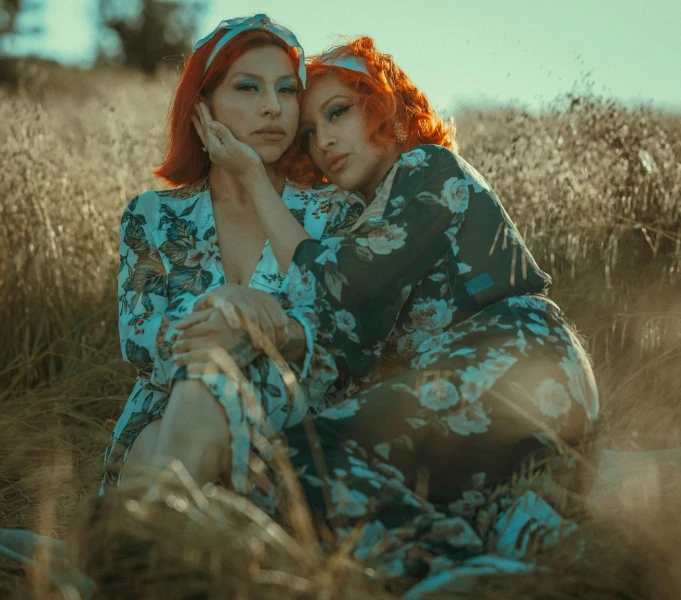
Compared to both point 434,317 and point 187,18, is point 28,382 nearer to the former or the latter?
point 434,317

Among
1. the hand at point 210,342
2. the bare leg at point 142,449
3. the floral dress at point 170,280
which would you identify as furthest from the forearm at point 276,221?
the bare leg at point 142,449

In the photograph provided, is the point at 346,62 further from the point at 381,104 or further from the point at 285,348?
the point at 285,348

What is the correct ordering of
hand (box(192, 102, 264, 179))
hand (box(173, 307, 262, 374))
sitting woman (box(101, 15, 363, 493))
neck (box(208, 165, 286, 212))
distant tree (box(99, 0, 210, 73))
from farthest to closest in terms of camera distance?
distant tree (box(99, 0, 210, 73)) < neck (box(208, 165, 286, 212)) < hand (box(192, 102, 264, 179)) < sitting woman (box(101, 15, 363, 493)) < hand (box(173, 307, 262, 374))

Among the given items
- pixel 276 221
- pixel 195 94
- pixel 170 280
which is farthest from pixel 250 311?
pixel 195 94

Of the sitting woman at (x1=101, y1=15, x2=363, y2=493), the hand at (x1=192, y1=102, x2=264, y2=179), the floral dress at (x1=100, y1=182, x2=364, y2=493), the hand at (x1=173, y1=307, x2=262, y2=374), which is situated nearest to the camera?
the hand at (x1=173, y1=307, x2=262, y2=374)

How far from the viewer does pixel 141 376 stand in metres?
2.83

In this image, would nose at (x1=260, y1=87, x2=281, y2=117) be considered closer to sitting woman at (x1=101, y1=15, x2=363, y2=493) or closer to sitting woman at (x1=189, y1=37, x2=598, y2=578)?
sitting woman at (x1=101, y1=15, x2=363, y2=493)

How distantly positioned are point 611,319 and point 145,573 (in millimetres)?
2547

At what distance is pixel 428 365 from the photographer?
2.22 m

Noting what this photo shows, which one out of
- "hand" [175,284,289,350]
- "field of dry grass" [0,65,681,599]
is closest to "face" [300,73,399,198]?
"hand" [175,284,289,350]

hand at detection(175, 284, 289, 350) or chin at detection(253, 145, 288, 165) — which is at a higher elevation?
chin at detection(253, 145, 288, 165)

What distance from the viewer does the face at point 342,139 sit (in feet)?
9.49

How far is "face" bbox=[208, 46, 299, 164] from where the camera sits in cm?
295

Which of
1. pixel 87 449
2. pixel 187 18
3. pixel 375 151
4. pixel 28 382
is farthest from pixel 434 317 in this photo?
pixel 187 18
